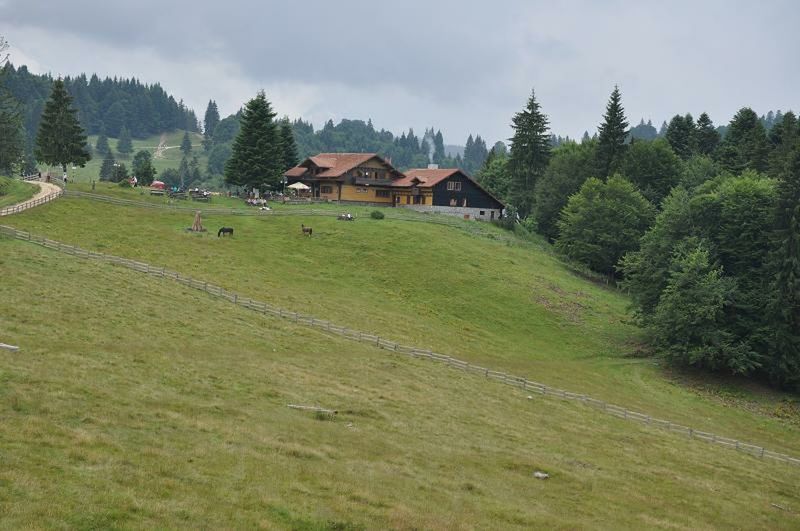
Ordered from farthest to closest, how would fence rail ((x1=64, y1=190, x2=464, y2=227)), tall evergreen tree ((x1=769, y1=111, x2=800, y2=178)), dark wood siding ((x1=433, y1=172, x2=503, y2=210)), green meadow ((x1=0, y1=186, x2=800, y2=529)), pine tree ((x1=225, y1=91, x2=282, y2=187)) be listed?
dark wood siding ((x1=433, y1=172, x2=503, y2=210)) → pine tree ((x1=225, y1=91, x2=282, y2=187)) → tall evergreen tree ((x1=769, y1=111, x2=800, y2=178)) → fence rail ((x1=64, y1=190, x2=464, y2=227)) → green meadow ((x1=0, y1=186, x2=800, y2=529))

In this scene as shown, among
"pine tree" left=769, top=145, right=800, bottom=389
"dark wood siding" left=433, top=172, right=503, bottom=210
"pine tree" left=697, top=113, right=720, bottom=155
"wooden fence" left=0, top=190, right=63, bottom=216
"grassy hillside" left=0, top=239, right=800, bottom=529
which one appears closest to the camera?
"grassy hillside" left=0, top=239, right=800, bottom=529

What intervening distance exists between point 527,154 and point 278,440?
93.4m

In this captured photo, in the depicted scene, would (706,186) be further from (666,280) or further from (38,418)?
(38,418)

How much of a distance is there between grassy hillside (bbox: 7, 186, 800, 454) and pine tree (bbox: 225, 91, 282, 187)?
48.0 ft

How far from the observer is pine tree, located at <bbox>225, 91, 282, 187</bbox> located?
89188 millimetres

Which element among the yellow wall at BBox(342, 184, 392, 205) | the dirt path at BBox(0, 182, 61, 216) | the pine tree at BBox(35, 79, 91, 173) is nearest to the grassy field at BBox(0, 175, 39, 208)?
the dirt path at BBox(0, 182, 61, 216)

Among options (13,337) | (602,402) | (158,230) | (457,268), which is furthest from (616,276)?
(13,337)

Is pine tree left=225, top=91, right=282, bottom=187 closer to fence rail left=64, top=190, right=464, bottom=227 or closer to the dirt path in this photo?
fence rail left=64, top=190, right=464, bottom=227

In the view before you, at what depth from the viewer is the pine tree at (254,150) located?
89188 mm

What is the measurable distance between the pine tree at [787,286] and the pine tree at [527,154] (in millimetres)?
54568

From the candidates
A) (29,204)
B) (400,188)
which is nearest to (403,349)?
(29,204)

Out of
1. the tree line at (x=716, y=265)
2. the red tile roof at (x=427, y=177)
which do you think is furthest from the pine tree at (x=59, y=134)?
the tree line at (x=716, y=265)

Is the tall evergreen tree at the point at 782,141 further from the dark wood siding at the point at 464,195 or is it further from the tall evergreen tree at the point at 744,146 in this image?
the dark wood siding at the point at 464,195

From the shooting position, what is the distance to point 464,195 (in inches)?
3912
